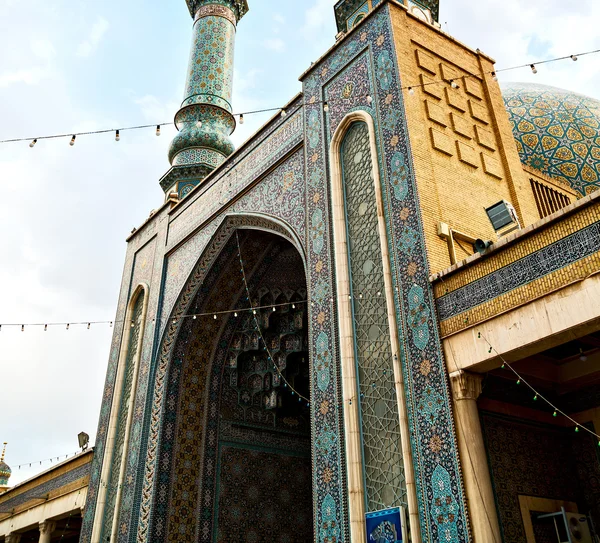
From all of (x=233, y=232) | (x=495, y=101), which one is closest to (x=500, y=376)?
(x=495, y=101)

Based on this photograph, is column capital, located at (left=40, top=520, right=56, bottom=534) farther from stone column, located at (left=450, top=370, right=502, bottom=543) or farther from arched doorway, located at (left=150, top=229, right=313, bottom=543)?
stone column, located at (left=450, top=370, right=502, bottom=543)


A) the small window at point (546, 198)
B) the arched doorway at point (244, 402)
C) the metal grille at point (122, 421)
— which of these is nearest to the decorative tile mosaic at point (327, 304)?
the arched doorway at point (244, 402)

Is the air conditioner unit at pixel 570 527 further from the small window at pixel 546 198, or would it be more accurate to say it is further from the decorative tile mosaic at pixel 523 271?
the small window at pixel 546 198

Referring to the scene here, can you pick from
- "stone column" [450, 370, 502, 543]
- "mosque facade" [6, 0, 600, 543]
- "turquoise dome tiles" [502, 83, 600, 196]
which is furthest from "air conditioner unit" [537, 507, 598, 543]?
"turquoise dome tiles" [502, 83, 600, 196]

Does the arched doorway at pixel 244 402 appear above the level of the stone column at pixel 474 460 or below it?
above

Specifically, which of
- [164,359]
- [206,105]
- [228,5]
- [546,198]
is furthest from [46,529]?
[228,5]

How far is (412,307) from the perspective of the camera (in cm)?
380

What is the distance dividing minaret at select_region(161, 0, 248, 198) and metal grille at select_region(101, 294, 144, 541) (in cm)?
202

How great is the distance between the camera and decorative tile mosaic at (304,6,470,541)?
10.7 ft

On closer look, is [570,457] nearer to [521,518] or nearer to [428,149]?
[521,518]

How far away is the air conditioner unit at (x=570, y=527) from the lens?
3590 millimetres

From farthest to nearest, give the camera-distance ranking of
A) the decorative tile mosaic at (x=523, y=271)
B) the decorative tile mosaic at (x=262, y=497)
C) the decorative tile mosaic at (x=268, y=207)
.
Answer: the decorative tile mosaic at (x=262, y=497)
the decorative tile mosaic at (x=268, y=207)
the decorative tile mosaic at (x=523, y=271)

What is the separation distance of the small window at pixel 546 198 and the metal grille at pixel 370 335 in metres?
2.17

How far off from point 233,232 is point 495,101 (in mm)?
2893
